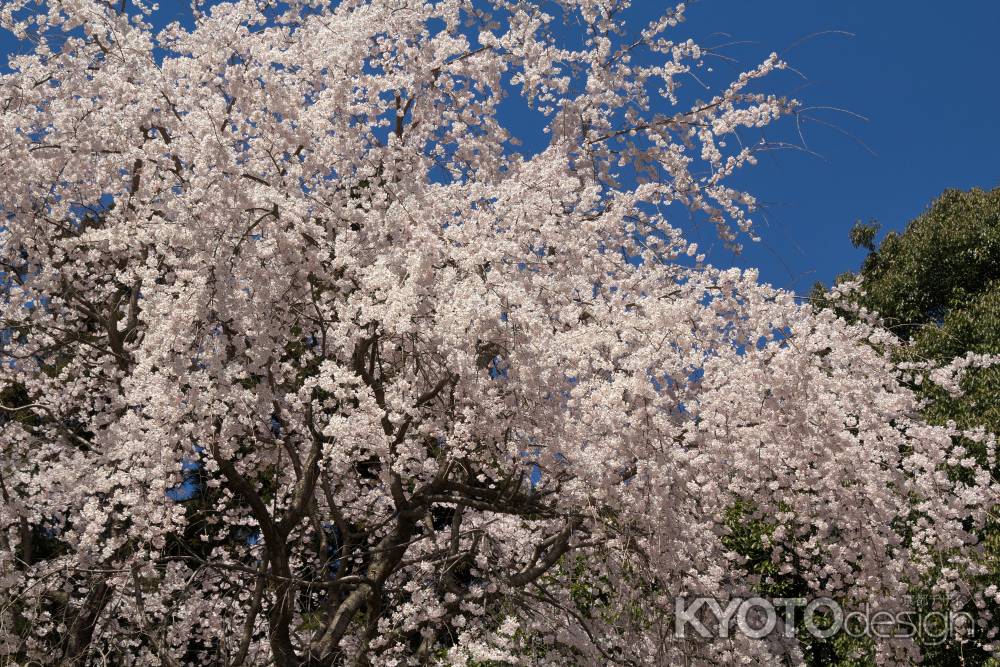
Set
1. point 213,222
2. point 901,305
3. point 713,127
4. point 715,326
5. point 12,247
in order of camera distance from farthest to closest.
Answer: point 901,305, point 12,247, point 713,127, point 715,326, point 213,222

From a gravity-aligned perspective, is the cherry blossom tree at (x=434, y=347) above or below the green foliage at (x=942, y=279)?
below

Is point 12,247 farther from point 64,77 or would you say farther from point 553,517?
point 553,517

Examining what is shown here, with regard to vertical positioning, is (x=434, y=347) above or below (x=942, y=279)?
below

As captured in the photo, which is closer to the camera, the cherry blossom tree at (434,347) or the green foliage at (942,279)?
the cherry blossom tree at (434,347)

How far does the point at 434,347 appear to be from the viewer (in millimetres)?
6102

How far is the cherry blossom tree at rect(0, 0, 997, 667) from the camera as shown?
5914 millimetres

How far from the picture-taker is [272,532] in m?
6.52

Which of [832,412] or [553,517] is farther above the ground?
[832,412]

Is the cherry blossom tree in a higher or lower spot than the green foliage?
lower

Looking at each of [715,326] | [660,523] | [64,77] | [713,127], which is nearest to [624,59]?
[713,127]

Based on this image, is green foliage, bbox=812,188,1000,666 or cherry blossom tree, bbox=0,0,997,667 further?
green foliage, bbox=812,188,1000,666

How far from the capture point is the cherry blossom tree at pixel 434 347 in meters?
5.91

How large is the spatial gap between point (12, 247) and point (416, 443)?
5464mm

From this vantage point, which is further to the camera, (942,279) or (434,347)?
(942,279)
